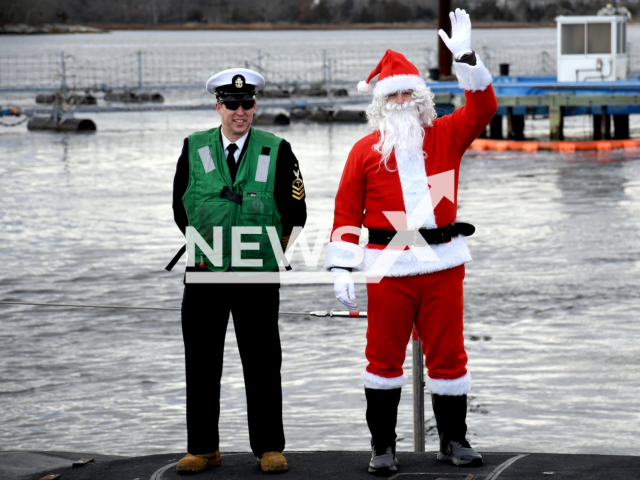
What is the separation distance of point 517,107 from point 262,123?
10.4 m

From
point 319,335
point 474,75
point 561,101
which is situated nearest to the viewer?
point 474,75

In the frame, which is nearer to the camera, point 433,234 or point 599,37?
point 433,234

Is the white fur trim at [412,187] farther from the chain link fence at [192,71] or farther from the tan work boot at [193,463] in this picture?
the chain link fence at [192,71]

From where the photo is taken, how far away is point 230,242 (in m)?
4.39

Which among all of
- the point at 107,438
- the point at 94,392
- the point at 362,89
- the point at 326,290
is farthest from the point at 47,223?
the point at 362,89

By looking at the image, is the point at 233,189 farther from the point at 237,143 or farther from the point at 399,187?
the point at 399,187

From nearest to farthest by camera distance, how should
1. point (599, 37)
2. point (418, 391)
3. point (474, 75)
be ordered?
point (474, 75)
point (418, 391)
point (599, 37)

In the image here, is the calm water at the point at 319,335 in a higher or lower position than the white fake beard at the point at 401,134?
lower

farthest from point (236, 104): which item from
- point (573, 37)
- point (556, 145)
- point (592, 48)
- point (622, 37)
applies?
point (622, 37)

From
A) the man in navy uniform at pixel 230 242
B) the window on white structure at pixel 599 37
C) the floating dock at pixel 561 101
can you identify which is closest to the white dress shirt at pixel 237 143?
the man in navy uniform at pixel 230 242

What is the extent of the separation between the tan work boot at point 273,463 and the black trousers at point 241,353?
0.05 metres

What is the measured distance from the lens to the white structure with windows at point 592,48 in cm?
2509

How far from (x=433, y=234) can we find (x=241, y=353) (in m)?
1.00

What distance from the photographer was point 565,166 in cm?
2209
